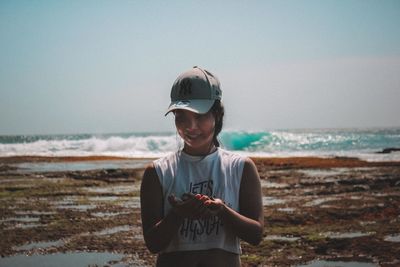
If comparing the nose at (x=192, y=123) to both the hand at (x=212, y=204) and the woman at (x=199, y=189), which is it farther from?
the hand at (x=212, y=204)

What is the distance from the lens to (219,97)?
221 cm

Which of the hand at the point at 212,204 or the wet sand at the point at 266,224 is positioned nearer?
the hand at the point at 212,204

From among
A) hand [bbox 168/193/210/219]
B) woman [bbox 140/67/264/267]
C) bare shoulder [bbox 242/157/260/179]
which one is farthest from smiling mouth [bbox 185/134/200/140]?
hand [bbox 168/193/210/219]

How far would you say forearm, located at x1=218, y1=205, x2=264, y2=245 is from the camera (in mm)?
1951

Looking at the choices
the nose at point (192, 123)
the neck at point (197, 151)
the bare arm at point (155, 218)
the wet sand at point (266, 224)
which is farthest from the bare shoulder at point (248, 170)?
the wet sand at point (266, 224)

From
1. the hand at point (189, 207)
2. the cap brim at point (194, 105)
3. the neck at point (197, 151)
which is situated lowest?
the hand at point (189, 207)

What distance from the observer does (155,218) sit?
6.74 feet

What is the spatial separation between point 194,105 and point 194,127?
110mm

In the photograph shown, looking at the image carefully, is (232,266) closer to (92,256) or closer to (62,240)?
(92,256)

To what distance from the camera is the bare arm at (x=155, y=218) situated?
1.95 m

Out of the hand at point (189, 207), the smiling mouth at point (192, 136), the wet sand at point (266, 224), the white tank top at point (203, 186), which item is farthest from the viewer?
the wet sand at point (266, 224)

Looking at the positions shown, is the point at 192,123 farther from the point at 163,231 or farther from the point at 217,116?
the point at 163,231

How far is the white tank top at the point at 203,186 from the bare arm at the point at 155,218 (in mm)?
31

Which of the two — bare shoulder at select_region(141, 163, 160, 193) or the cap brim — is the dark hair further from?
bare shoulder at select_region(141, 163, 160, 193)
